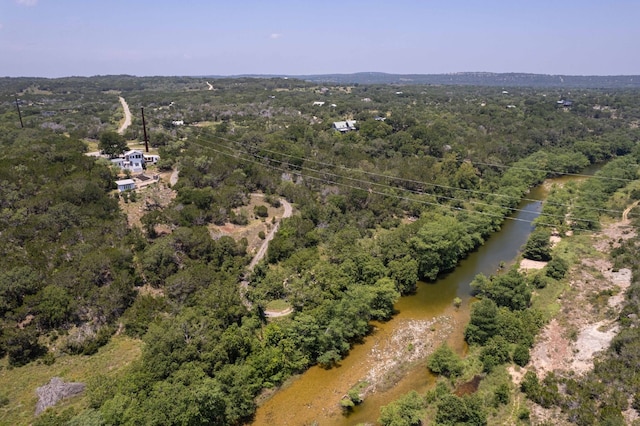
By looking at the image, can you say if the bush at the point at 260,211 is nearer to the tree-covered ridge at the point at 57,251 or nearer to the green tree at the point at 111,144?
the tree-covered ridge at the point at 57,251

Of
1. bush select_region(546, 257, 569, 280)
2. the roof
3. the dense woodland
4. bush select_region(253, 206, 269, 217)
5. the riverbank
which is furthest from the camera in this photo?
the roof

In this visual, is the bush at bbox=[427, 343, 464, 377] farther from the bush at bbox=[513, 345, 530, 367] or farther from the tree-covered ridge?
the tree-covered ridge

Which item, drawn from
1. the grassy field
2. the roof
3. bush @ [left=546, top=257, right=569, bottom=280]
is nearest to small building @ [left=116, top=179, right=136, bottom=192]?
the grassy field

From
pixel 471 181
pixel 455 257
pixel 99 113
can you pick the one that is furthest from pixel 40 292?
pixel 99 113

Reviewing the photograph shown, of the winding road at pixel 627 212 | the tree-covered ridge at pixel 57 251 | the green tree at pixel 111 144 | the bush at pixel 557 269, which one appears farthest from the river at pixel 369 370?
the green tree at pixel 111 144

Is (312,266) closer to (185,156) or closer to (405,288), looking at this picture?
(405,288)
